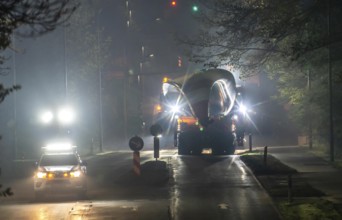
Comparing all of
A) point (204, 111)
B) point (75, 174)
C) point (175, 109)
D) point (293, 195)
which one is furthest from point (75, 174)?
point (175, 109)

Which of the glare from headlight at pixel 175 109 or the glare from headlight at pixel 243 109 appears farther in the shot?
the glare from headlight at pixel 243 109

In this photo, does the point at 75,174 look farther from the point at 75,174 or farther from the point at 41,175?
the point at 41,175

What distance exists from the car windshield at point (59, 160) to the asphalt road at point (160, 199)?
1.14m

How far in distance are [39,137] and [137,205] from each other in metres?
29.8

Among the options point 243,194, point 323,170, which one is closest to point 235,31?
point 243,194

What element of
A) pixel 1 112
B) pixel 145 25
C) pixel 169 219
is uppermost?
pixel 145 25

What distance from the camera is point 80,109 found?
59344 millimetres

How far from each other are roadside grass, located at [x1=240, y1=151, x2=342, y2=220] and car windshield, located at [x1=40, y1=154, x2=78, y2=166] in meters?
6.53

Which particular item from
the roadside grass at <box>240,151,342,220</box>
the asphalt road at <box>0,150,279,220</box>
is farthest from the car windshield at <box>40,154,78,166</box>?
the roadside grass at <box>240,151,342,220</box>

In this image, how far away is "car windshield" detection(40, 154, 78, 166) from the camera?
22.6 metres

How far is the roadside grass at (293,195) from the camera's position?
1741 centimetres

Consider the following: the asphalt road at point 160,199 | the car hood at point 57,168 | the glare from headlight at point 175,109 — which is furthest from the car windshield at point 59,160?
the glare from headlight at point 175,109

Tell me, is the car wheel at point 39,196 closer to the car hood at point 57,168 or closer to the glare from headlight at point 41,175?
the glare from headlight at point 41,175

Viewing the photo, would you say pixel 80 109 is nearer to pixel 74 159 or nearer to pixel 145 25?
pixel 74 159
